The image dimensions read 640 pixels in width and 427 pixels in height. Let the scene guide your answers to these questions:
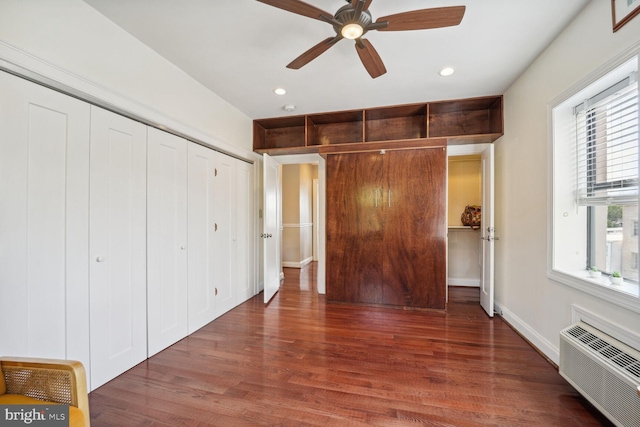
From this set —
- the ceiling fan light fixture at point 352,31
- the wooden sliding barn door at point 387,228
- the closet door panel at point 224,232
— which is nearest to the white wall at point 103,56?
the closet door panel at point 224,232

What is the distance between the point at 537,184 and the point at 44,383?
346 centimetres

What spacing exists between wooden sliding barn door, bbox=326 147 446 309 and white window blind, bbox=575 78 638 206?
1402 millimetres

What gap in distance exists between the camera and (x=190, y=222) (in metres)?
2.71

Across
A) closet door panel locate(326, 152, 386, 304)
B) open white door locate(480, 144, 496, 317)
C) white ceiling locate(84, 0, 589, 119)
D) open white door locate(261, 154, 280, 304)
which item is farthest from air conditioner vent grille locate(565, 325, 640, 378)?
open white door locate(261, 154, 280, 304)

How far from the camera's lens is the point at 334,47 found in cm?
222

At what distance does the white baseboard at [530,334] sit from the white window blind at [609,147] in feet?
3.86

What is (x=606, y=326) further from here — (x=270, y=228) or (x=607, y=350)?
(x=270, y=228)

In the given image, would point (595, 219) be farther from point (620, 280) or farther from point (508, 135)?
point (508, 135)

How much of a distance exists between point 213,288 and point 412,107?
3299 millimetres

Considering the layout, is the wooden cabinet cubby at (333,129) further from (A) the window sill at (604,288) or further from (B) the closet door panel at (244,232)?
(A) the window sill at (604,288)

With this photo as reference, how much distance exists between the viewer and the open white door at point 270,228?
3.66 m

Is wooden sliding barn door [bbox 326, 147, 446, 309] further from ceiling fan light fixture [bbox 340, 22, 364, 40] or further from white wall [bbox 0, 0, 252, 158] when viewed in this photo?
ceiling fan light fixture [bbox 340, 22, 364, 40]

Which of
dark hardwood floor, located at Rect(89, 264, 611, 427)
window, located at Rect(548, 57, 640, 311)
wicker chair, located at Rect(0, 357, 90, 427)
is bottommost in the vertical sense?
dark hardwood floor, located at Rect(89, 264, 611, 427)

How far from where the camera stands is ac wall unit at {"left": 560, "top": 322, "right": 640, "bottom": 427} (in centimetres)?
133
